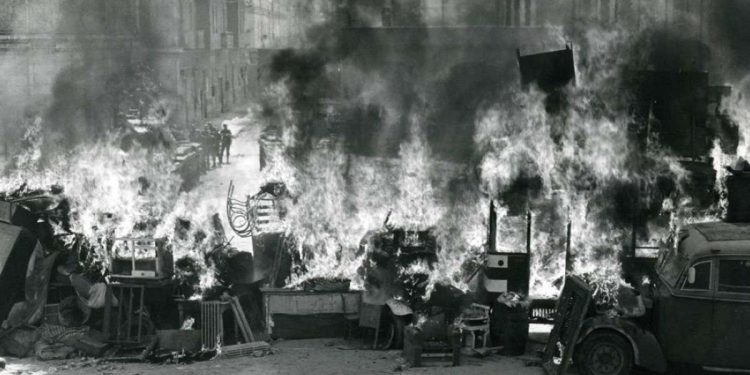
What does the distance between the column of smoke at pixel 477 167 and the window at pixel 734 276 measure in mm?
1942

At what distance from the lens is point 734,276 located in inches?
401

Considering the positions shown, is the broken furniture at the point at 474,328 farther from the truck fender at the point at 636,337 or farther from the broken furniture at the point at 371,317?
the truck fender at the point at 636,337

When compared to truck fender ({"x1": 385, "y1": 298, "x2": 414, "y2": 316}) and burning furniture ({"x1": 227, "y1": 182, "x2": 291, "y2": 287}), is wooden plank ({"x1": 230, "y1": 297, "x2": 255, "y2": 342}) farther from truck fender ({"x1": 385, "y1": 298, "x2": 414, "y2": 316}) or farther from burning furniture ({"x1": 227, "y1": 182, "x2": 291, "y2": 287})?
truck fender ({"x1": 385, "y1": 298, "x2": 414, "y2": 316})

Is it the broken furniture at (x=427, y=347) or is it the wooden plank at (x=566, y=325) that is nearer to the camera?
the wooden plank at (x=566, y=325)

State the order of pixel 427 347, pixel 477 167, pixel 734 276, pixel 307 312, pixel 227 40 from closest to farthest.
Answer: pixel 734 276
pixel 427 347
pixel 307 312
pixel 477 167
pixel 227 40

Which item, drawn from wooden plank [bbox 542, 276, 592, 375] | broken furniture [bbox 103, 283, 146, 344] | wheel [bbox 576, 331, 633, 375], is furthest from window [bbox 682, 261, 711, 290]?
broken furniture [bbox 103, 283, 146, 344]

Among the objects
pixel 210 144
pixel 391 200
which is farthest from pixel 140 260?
pixel 210 144

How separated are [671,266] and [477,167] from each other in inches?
346

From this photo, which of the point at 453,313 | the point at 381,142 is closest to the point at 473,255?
the point at 453,313

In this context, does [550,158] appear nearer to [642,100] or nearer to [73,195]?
[642,100]

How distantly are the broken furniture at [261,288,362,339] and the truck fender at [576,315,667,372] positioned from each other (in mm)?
3811

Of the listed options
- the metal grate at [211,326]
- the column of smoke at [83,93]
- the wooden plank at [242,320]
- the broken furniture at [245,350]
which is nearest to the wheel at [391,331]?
the broken furniture at [245,350]

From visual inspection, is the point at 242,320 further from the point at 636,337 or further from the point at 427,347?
the point at 636,337

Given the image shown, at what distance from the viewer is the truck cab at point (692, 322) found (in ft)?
33.4
